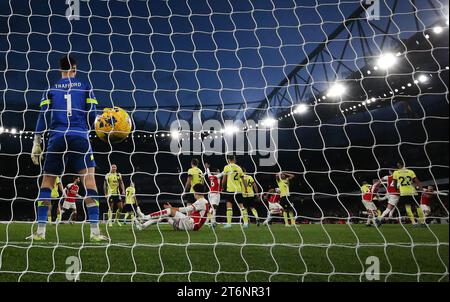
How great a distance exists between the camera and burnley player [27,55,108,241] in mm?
4504

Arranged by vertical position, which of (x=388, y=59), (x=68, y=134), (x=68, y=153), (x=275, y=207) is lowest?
(x=275, y=207)

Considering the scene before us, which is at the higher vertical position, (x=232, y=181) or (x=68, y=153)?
(x=68, y=153)

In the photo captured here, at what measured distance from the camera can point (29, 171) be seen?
2033 cm

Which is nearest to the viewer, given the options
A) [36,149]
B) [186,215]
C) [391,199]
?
[36,149]

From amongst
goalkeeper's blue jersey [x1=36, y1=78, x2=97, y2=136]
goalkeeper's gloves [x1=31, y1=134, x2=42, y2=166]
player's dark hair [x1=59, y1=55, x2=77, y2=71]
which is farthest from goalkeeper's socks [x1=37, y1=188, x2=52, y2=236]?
player's dark hair [x1=59, y1=55, x2=77, y2=71]

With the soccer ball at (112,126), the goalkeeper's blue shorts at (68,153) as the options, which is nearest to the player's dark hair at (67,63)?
the soccer ball at (112,126)

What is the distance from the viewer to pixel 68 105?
14.9 feet

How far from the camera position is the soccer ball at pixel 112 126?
14.7ft

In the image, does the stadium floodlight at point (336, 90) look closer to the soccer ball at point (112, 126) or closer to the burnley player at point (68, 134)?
the soccer ball at point (112, 126)

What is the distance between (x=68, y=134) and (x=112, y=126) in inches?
21.9

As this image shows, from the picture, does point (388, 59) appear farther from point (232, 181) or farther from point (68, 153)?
point (68, 153)

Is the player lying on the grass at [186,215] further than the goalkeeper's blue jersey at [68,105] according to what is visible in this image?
Yes

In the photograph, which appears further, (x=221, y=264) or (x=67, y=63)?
(x=67, y=63)

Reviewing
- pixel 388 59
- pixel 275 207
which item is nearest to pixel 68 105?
pixel 275 207
